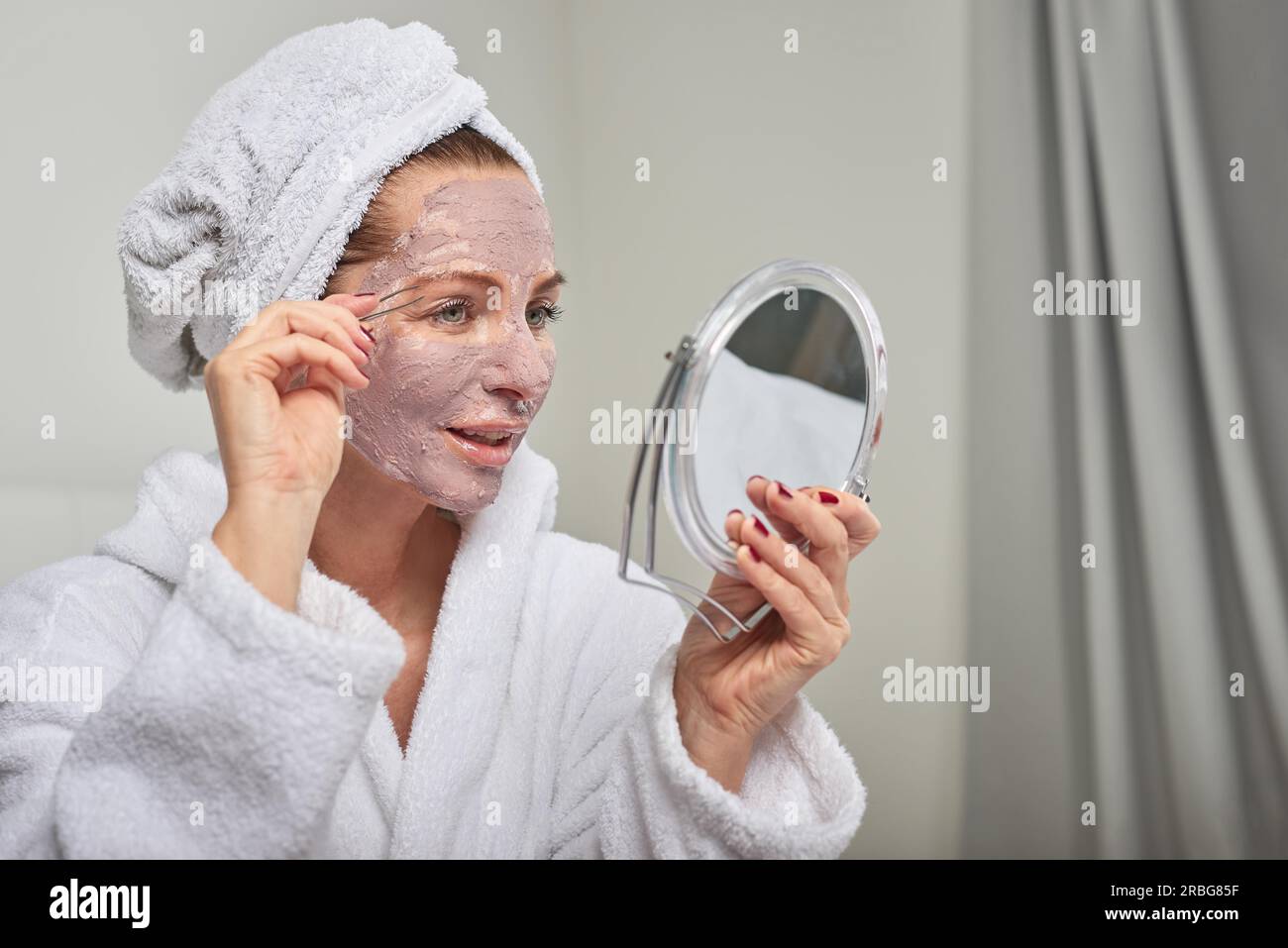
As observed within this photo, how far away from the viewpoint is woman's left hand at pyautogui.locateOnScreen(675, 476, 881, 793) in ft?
2.45

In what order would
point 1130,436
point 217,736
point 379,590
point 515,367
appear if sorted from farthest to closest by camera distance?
point 1130,436, point 379,590, point 515,367, point 217,736

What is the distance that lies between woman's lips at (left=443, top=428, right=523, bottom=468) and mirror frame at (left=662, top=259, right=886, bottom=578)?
8.5 inches

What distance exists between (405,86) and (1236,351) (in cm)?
107

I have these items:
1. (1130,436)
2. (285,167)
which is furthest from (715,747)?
(1130,436)

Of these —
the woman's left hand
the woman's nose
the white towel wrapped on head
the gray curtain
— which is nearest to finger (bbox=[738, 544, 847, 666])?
the woman's left hand

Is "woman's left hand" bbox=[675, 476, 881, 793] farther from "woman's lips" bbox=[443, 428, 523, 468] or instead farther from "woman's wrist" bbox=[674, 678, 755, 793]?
"woman's lips" bbox=[443, 428, 523, 468]

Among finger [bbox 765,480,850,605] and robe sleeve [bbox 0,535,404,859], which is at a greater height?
finger [bbox 765,480,850,605]

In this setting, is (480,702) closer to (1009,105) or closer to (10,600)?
(10,600)

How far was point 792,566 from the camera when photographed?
75 centimetres

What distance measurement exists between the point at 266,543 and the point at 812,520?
0.39 m

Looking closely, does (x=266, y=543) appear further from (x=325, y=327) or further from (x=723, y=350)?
(x=723, y=350)

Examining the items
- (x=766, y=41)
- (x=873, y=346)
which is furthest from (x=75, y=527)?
(x=766, y=41)

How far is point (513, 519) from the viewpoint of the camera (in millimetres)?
1049

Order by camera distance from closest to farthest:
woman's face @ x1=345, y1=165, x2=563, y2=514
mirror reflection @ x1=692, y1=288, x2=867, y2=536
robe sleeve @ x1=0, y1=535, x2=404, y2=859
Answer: robe sleeve @ x1=0, y1=535, x2=404, y2=859 < mirror reflection @ x1=692, y1=288, x2=867, y2=536 < woman's face @ x1=345, y1=165, x2=563, y2=514
